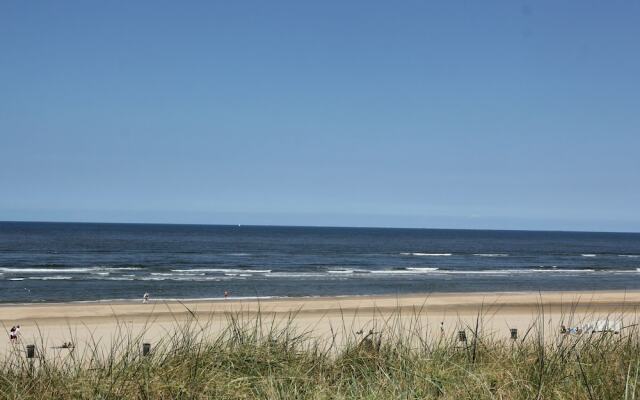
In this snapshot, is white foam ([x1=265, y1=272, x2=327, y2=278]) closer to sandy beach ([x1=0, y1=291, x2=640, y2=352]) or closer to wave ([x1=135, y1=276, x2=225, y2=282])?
wave ([x1=135, y1=276, x2=225, y2=282])

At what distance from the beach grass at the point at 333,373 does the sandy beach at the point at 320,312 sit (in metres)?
12.6

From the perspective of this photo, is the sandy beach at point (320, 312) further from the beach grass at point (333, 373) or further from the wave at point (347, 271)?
the wave at point (347, 271)

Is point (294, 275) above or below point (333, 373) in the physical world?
below

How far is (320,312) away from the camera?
25953 mm

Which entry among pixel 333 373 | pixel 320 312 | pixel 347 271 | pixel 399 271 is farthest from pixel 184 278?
pixel 333 373

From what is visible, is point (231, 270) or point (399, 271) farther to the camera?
point (399, 271)

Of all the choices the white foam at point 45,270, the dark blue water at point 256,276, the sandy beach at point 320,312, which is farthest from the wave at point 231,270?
the sandy beach at point 320,312

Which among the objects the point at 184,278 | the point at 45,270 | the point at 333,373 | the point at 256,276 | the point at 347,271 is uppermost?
the point at 333,373

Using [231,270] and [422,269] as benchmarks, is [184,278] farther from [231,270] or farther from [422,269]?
[422,269]

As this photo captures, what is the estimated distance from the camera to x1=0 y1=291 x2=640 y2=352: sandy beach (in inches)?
797

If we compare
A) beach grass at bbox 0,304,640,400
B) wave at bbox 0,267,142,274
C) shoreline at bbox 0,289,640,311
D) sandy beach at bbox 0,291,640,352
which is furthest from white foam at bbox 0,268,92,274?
beach grass at bbox 0,304,640,400

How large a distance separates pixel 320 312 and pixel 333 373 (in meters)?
20.3

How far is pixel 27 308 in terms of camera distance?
26906 millimetres

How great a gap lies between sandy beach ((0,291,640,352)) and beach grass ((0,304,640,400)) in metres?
12.6
